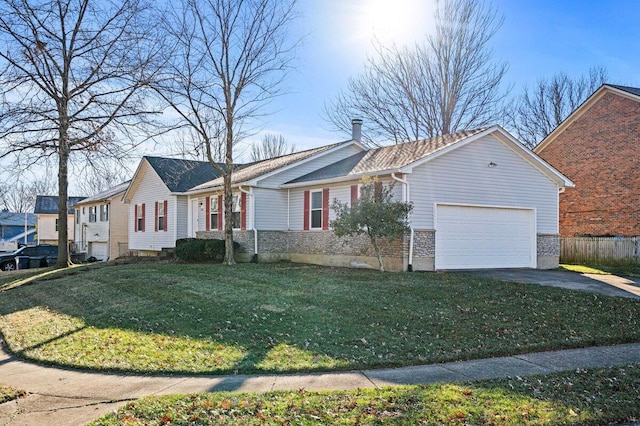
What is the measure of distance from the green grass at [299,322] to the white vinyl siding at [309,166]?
22.6ft

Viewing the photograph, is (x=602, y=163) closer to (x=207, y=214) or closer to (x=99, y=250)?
(x=207, y=214)

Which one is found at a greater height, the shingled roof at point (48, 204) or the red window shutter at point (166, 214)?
the shingled roof at point (48, 204)

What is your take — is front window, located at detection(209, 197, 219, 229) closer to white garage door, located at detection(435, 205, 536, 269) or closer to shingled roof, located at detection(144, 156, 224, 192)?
shingled roof, located at detection(144, 156, 224, 192)

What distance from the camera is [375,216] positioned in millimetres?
14766

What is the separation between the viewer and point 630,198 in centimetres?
2270

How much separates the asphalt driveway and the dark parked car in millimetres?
22087

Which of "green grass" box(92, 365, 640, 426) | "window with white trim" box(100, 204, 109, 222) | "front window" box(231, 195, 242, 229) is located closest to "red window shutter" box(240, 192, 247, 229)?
"front window" box(231, 195, 242, 229)

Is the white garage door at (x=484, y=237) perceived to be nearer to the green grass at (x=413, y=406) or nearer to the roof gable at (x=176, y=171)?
the green grass at (x=413, y=406)

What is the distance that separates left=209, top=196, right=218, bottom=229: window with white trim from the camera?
2311cm

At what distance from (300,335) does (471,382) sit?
3.08 m

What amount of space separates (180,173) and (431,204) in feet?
46.7

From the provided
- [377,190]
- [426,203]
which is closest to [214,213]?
[377,190]

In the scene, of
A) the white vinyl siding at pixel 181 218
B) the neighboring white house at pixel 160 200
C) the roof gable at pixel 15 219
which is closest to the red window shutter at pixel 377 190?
the neighboring white house at pixel 160 200

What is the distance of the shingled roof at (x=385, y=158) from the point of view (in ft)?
54.6
